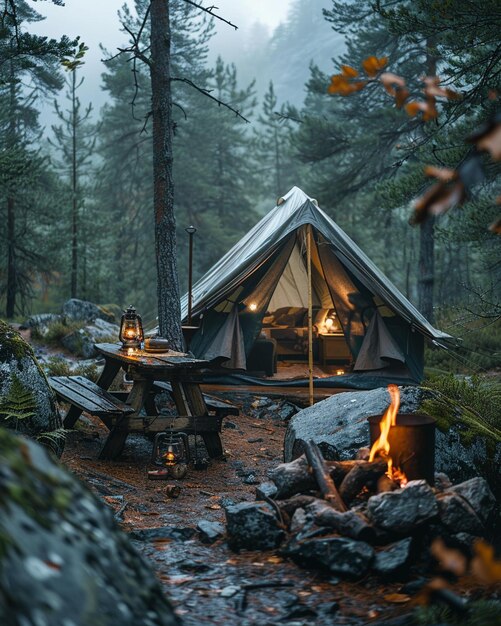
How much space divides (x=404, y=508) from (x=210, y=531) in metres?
1.24

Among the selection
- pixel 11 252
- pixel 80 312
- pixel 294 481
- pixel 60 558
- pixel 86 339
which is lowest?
pixel 294 481

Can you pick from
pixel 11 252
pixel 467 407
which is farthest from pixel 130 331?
pixel 11 252

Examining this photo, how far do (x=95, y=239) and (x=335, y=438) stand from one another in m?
15.1

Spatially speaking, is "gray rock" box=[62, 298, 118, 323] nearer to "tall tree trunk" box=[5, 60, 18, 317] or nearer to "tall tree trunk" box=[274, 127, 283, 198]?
"tall tree trunk" box=[5, 60, 18, 317]

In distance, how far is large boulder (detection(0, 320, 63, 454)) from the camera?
16.8ft

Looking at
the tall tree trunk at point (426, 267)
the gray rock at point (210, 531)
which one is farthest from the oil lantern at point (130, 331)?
the tall tree trunk at point (426, 267)

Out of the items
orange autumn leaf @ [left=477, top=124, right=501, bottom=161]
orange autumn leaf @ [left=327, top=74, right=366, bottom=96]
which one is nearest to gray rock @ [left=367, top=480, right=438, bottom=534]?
orange autumn leaf @ [left=327, top=74, right=366, bottom=96]

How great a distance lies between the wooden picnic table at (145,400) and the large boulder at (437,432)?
1339 millimetres

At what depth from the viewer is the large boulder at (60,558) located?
4.93 feet

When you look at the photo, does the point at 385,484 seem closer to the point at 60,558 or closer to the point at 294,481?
the point at 294,481

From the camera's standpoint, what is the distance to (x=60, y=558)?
165 centimetres

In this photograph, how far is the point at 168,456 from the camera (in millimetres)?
6168

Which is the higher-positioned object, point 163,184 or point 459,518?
point 163,184

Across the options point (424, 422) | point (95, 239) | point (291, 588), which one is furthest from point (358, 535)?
point (95, 239)
